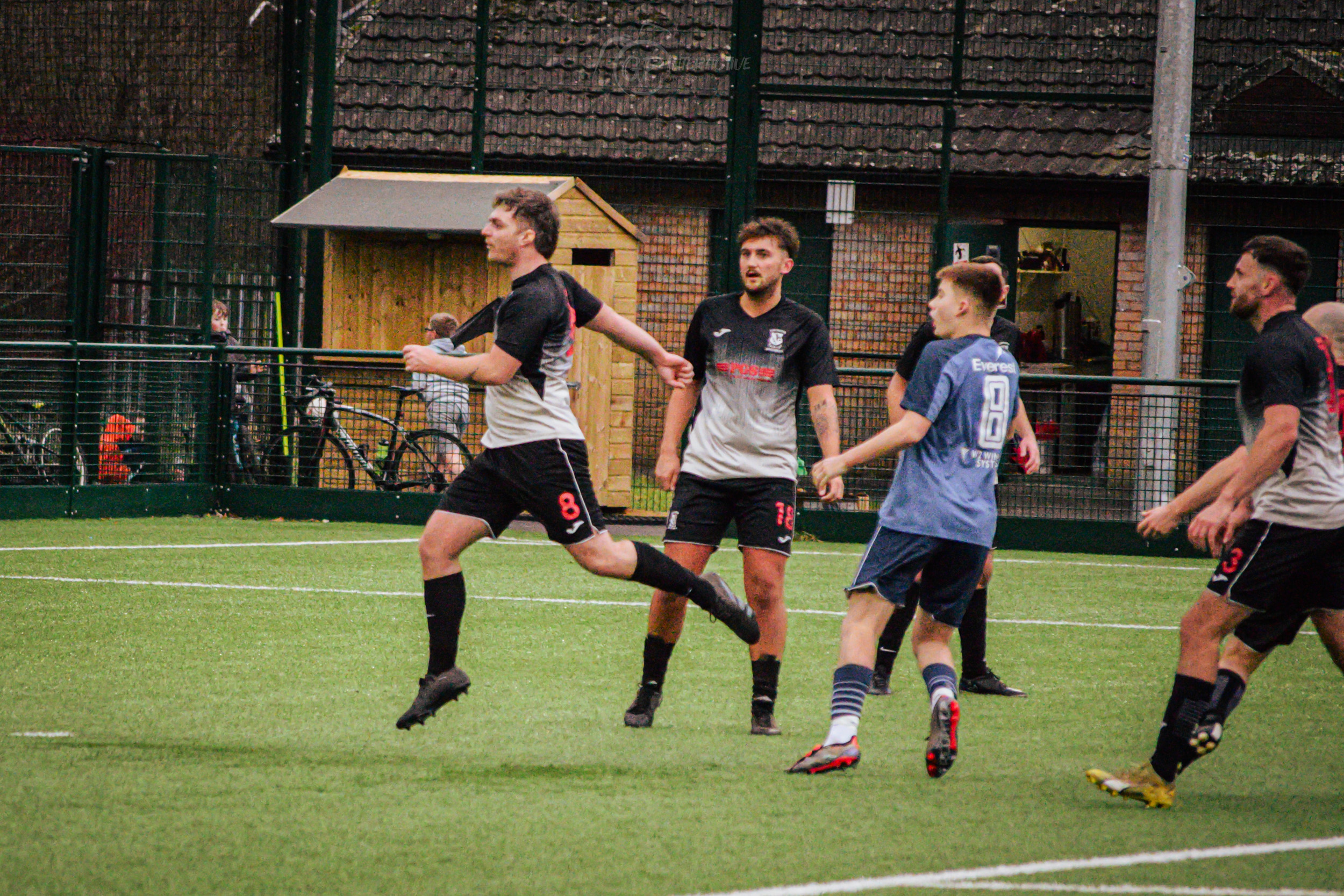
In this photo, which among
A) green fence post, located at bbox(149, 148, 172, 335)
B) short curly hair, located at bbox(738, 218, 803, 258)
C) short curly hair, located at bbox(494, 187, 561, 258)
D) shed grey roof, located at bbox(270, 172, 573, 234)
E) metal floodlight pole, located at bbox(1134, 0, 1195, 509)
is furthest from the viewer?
green fence post, located at bbox(149, 148, 172, 335)

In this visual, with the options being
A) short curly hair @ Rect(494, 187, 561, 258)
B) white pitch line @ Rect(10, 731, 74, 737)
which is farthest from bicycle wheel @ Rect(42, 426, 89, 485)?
short curly hair @ Rect(494, 187, 561, 258)

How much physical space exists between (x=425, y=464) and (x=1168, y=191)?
633cm

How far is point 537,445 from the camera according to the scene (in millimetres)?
6438

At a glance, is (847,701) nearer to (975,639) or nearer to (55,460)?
(975,639)

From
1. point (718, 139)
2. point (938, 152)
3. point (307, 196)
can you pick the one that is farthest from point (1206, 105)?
point (307, 196)

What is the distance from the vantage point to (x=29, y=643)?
8.08 metres

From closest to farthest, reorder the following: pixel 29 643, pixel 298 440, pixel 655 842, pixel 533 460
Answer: pixel 655 842 < pixel 533 460 < pixel 29 643 < pixel 298 440

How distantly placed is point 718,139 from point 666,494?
14.3 feet

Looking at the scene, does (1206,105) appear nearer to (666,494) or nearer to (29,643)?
(666,494)

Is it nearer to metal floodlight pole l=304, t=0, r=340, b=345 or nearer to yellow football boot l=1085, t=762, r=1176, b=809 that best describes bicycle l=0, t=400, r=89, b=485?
metal floodlight pole l=304, t=0, r=340, b=345

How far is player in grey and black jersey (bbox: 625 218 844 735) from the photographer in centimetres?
665

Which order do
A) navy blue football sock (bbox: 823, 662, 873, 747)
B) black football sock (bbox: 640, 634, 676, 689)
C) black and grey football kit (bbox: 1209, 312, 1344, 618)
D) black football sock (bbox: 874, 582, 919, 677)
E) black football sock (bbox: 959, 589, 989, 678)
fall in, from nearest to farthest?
1. black and grey football kit (bbox: 1209, 312, 1344, 618)
2. navy blue football sock (bbox: 823, 662, 873, 747)
3. black football sock (bbox: 640, 634, 676, 689)
4. black football sock (bbox: 874, 582, 919, 677)
5. black football sock (bbox: 959, 589, 989, 678)

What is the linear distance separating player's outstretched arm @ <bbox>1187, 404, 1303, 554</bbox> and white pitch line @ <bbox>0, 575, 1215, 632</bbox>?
14.3ft

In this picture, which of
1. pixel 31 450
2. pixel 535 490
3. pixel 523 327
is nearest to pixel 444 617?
pixel 535 490
